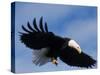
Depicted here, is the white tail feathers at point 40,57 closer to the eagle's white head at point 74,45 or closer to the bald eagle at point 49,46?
the bald eagle at point 49,46

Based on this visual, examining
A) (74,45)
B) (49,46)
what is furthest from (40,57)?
(74,45)

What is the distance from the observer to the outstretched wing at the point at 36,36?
122cm

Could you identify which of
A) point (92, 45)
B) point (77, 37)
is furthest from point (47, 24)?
point (92, 45)

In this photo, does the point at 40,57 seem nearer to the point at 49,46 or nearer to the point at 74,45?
the point at 49,46

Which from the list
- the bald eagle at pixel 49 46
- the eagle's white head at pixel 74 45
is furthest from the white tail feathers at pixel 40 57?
the eagle's white head at pixel 74 45

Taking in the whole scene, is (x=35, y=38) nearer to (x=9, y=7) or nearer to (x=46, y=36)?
(x=46, y=36)

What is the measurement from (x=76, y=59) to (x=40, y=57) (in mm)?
203

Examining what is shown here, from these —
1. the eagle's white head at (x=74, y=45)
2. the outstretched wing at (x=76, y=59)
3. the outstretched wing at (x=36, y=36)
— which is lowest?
the outstretched wing at (x=76, y=59)

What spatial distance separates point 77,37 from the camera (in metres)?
1.32

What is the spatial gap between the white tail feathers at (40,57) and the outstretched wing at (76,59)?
→ 8cm

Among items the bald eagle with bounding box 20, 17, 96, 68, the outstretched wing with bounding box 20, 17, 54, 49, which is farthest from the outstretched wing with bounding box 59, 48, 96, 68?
the outstretched wing with bounding box 20, 17, 54, 49

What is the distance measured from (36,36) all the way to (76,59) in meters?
0.25

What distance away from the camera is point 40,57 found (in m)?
1.24

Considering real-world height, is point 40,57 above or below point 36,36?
below
